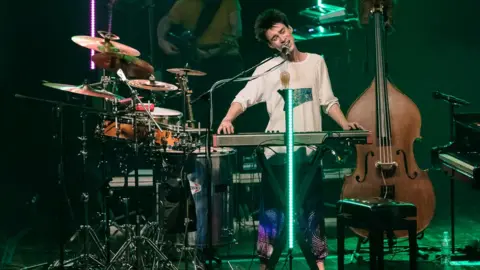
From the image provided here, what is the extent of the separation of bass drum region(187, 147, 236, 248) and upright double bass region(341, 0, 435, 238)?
1.02 m

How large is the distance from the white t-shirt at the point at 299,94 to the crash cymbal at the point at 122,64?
0.75 metres

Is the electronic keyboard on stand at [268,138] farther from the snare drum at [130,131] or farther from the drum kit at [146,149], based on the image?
the snare drum at [130,131]

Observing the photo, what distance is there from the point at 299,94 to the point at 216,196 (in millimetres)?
1254

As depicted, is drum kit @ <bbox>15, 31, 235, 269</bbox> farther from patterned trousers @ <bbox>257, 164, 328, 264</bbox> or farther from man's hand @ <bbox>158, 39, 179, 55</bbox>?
man's hand @ <bbox>158, 39, 179, 55</bbox>

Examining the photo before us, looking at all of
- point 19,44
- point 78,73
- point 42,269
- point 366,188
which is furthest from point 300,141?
point 19,44

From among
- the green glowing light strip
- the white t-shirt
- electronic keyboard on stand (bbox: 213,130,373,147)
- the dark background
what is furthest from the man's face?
the dark background

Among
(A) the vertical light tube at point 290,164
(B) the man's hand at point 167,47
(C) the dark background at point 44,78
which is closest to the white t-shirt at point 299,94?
(A) the vertical light tube at point 290,164

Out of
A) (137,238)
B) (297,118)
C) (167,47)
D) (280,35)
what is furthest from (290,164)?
(167,47)

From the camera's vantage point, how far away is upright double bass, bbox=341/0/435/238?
432 cm

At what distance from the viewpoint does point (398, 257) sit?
16.5ft

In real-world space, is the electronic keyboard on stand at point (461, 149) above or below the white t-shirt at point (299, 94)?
below

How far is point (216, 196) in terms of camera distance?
4.71 m

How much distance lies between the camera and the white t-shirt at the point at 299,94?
13.0 ft

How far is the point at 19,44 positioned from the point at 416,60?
4.91 metres
